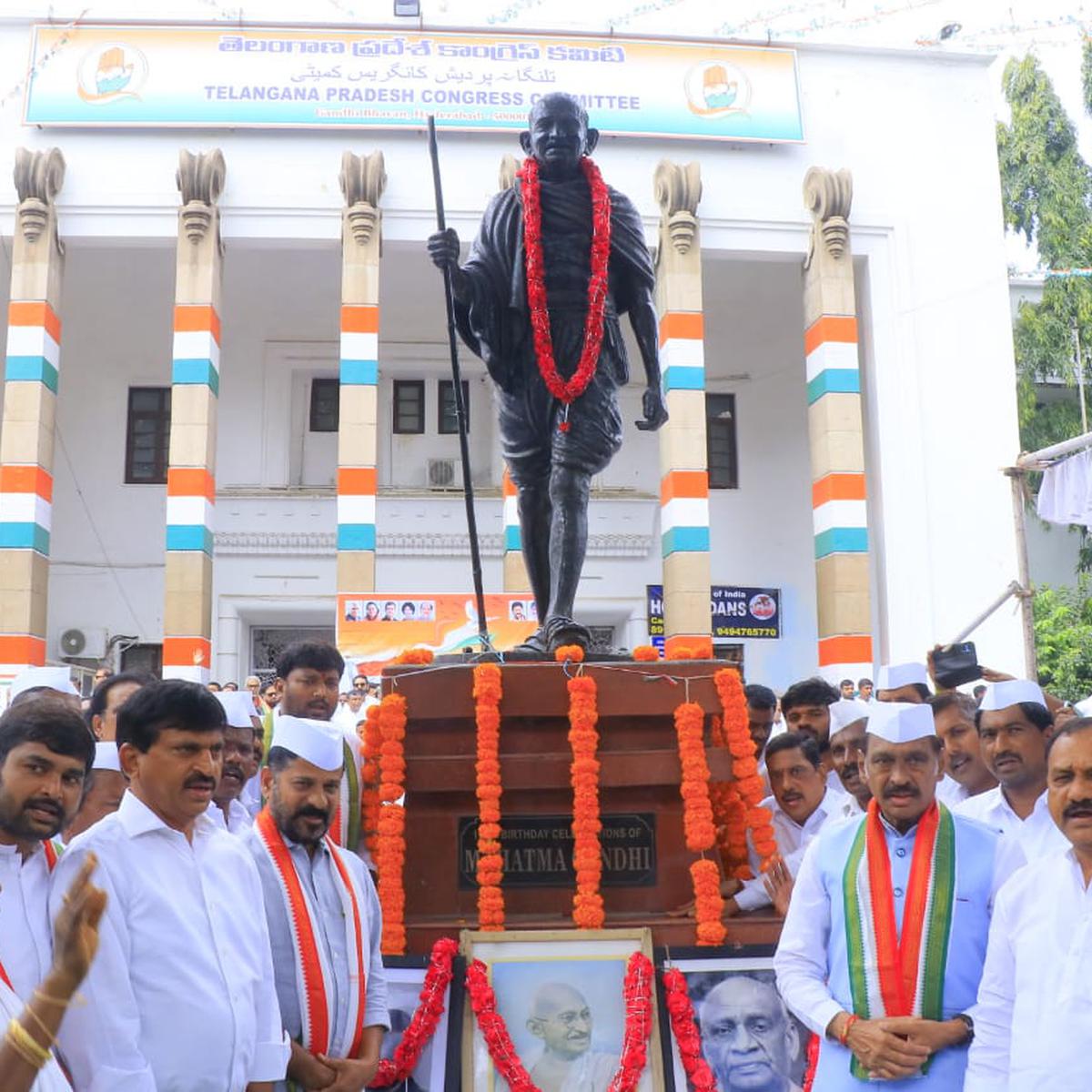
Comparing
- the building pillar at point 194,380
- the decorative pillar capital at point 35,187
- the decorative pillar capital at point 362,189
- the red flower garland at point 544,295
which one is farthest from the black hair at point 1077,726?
the decorative pillar capital at point 35,187

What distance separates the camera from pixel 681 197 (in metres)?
14.7

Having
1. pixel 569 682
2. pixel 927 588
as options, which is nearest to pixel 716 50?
pixel 927 588

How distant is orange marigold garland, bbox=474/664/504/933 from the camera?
4.01 m

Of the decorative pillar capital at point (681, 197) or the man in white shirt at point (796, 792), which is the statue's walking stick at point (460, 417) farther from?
the decorative pillar capital at point (681, 197)

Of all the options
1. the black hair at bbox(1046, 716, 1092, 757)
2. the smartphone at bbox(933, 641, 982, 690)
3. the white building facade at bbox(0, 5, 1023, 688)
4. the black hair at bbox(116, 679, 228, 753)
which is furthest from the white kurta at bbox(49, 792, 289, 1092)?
the white building facade at bbox(0, 5, 1023, 688)

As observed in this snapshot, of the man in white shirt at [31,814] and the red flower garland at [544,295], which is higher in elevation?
the red flower garland at [544,295]

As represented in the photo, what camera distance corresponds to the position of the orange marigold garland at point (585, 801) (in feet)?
13.0

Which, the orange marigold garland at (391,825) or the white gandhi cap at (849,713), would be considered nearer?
the orange marigold garland at (391,825)

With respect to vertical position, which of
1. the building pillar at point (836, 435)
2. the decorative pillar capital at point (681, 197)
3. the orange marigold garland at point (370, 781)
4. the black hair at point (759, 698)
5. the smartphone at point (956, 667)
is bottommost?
the orange marigold garland at point (370, 781)

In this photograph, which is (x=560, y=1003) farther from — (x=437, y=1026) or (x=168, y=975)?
(x=168, y=975)

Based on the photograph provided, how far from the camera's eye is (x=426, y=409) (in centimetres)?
1788

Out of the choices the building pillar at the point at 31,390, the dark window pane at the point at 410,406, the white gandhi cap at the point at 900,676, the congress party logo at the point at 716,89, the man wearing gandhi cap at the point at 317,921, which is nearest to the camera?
the man wearing gandhi cap at the point at 317,921

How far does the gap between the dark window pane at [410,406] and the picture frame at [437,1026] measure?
1425 cm

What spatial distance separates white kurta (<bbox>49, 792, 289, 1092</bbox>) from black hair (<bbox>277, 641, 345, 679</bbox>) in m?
1.65
